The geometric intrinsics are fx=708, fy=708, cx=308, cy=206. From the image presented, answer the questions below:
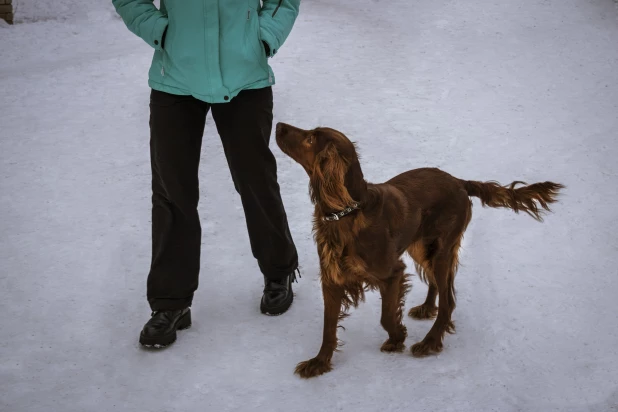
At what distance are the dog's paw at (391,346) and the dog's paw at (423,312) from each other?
12.1 inches

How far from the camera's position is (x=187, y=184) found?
3.15 m

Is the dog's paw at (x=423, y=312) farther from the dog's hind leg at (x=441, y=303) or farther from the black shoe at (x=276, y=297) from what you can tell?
the black shoe at (x=276, y=297)

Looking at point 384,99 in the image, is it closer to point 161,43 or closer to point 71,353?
point 161,43

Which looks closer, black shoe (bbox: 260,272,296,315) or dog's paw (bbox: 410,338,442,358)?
dog's paw (bbox: 410,338,442,358)

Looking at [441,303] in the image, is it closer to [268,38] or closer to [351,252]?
[351,252]

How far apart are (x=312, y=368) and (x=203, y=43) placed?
4.77 ft

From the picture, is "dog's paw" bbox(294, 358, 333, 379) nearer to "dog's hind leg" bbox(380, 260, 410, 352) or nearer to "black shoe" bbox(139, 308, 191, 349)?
"dog's hind leg" bbox(380, 260, 410, 352)

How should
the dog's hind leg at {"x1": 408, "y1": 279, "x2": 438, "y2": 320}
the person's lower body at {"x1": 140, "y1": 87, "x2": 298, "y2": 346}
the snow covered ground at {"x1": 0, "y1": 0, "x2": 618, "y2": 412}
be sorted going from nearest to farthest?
the snow covered ground at {"x1": 0, "y1": 0, "x2": 618, "y2": 412}
the person's lower body at {"x1": 140, "y1": 87, "x2": 298, "y2": 346}
the dog's hind leg at {"x1": 408, "y1": 279, "x2": 438, "y2": 320}

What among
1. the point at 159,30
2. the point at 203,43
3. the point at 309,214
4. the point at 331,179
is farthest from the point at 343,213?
the point at 309,214

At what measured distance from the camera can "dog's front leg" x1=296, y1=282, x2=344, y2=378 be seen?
298 centimetres

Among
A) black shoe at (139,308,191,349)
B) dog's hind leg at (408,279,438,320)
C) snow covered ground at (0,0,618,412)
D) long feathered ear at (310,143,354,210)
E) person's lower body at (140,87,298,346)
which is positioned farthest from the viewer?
dog's hind leg at (408,279,438,320)

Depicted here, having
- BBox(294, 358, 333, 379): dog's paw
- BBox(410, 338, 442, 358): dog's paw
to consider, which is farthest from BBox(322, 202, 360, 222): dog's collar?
BBox(410, 338, 442, 358): dog's paw

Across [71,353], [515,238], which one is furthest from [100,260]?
[515,238]

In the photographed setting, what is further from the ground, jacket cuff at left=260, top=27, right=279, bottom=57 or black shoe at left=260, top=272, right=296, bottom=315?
jacket cuff at left=260, top=27, right=279, bottom=57
